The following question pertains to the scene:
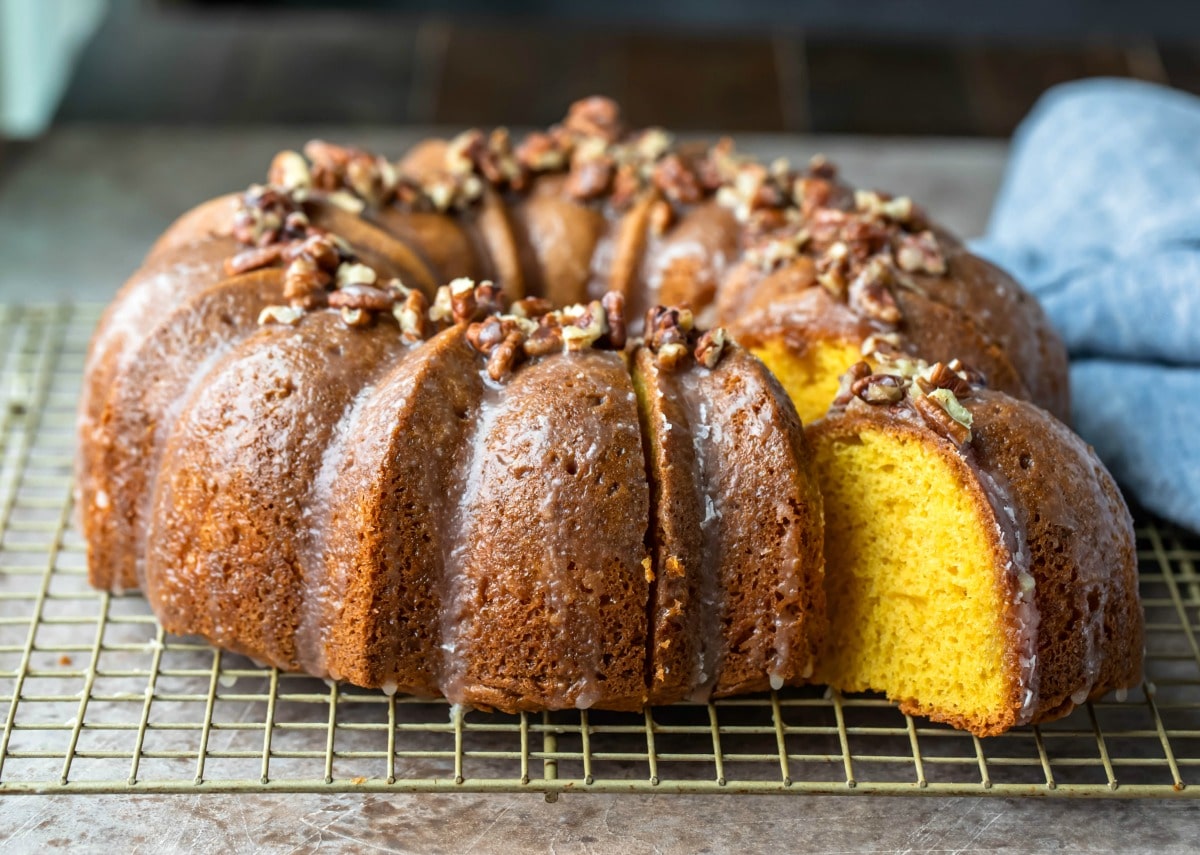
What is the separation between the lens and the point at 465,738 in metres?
3.07

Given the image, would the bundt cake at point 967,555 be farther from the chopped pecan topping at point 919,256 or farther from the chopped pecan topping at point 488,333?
the chopped pecan topping at point 488,333

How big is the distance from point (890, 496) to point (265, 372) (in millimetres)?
1280

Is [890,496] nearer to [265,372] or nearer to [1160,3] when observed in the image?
[265,372]

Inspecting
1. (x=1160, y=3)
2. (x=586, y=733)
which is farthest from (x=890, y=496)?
(x=1160, y=3)

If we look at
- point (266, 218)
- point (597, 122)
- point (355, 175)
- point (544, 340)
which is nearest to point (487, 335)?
point (544, 340)

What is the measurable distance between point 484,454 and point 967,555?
95 cm

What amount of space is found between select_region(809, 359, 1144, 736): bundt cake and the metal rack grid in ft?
0.35

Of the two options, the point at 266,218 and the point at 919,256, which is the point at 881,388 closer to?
the point at 919,256

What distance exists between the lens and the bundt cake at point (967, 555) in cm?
289

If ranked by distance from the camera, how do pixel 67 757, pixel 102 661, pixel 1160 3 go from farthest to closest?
pixel 1160 3
pixel 102 661
pixel 67 757

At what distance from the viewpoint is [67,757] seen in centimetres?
279

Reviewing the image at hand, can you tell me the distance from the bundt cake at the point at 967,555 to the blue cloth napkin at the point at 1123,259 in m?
0.81

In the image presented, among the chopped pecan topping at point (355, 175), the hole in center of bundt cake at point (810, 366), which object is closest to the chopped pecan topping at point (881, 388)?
the hole in center of bundt cake at point (810, 366)

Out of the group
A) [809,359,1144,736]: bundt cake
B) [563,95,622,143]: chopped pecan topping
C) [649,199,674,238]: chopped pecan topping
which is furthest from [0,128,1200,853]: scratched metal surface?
[563,95,622,143]: chopped pecan topping
